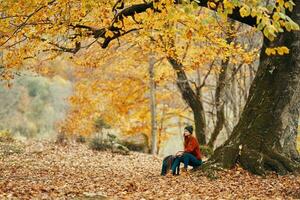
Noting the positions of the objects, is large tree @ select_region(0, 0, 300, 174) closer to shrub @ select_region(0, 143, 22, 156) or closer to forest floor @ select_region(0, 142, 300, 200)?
forest floor @ select_region(0, 142, 300, 200)

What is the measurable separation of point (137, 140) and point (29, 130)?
1177 cm

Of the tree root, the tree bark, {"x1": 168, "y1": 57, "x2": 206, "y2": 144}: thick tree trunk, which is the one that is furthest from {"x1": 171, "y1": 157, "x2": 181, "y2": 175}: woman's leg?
the tree bark

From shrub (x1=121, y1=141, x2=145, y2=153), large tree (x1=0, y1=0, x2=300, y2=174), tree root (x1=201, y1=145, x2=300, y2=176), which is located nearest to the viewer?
tree root (x1=201, y1=145, x2=300, y2=176)

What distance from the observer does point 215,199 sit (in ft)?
30.8

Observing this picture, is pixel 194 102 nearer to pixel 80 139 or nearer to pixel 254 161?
pixel 80 139

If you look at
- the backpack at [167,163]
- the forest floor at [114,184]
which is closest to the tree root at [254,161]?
the forest floor at [114,184]

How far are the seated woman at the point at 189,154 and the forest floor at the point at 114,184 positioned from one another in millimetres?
628

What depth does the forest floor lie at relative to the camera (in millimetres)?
9812

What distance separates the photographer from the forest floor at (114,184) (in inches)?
386

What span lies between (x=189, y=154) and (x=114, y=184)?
98.2 inches

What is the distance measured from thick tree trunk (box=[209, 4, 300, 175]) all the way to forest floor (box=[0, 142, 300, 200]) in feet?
1.27

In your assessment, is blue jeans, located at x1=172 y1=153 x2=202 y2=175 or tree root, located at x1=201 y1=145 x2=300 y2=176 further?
blue jeans, located at x1=172 y1=153 x2=202 y2=175

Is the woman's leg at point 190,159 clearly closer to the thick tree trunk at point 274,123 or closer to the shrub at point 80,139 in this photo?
the thick tree trunk at point 274,123

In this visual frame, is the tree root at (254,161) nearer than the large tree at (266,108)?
Yes
